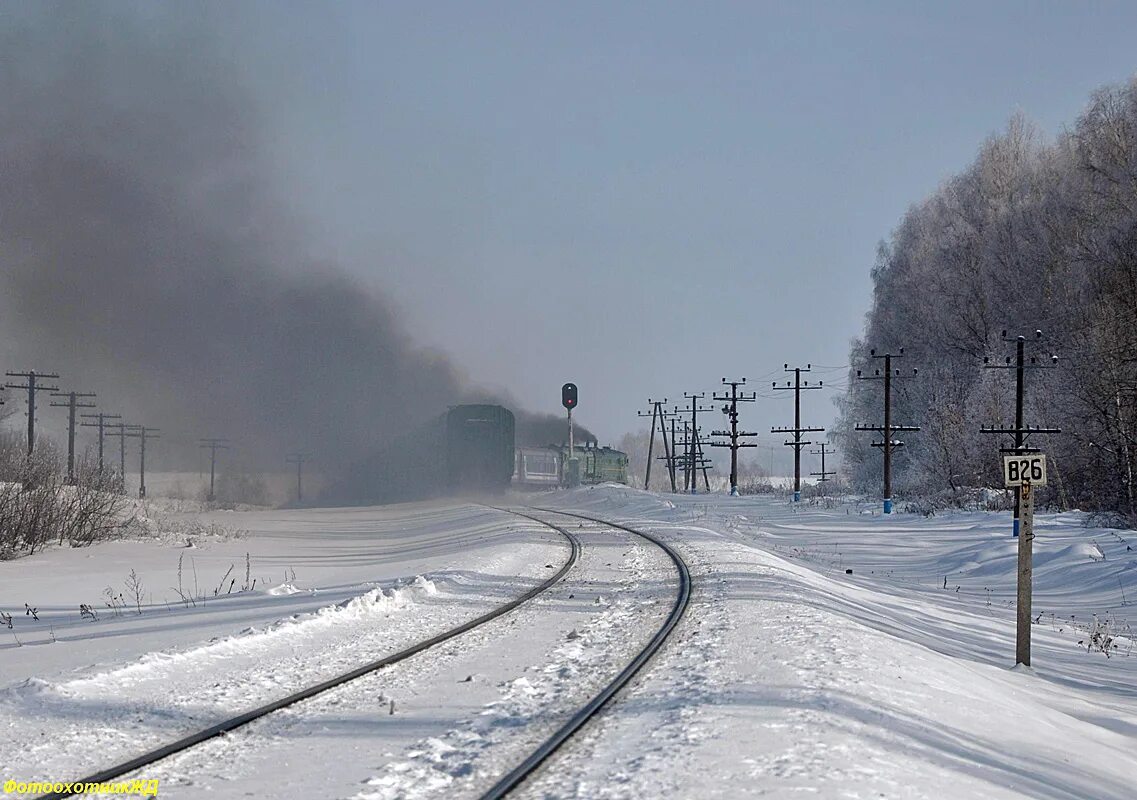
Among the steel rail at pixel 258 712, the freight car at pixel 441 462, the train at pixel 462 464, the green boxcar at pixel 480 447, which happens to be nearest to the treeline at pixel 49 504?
the steel rail at pixel 258 712

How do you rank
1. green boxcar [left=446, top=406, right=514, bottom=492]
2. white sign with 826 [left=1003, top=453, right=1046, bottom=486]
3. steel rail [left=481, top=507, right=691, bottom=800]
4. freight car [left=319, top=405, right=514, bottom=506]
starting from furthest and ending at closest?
freight car [left=319, top=405, right=514, bottom=506], green boxcar [left=446, top=406, right=514, bottom=492], white sign with 826 [left=1003, top=453, right=1046, bottom=486], steel rail [left=481, top=507, right=691, bottom=800]

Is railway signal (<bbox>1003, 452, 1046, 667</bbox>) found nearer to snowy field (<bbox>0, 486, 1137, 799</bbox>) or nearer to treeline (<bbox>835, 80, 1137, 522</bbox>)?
snowy field (<bbox>0, 486, 1137, 799</bbox>)

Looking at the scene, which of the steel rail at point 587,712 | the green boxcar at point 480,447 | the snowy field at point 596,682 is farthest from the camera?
the green boxcar at point 480,447

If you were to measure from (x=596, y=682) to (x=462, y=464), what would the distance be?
44.6 meters

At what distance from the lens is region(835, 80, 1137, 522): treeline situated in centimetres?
3224

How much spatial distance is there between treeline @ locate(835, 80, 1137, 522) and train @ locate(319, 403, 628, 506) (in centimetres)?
1731

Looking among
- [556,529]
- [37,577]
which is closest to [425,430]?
[556,529]

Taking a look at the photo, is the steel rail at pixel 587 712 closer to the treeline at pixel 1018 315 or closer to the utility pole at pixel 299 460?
the treeline at pixel 1018 315

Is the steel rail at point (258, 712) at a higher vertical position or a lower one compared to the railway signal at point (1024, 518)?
lower

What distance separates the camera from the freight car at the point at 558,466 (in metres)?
60.8

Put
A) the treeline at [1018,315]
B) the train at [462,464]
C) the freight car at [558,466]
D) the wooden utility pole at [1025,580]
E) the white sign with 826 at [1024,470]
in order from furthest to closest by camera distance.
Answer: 1. the freight car at [558,466]
2. the train at [462,464]
3. the treeline at [1018,315]
4. the wooden utility pole at [1025,580]
5. the white sign with 826 at [1024,470]

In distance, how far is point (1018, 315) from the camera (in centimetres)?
4328

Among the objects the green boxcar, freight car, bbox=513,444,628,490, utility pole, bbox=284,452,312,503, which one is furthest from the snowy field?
utility pole, bbox=284,452,312,503

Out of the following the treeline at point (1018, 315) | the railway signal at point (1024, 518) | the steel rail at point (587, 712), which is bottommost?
the steel rail at point (587, 712)
